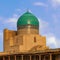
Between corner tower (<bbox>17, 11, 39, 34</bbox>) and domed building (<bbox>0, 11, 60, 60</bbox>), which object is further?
corner tower (<bbox>17, 11, 39, 34</bbox>)

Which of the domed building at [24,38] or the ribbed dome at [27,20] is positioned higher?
the ribbed dome at [27,20]

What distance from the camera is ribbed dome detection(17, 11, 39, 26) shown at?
6169cm

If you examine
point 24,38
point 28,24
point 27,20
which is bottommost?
point 24,38

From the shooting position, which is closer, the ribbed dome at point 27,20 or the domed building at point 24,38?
the domed building at point 24,38

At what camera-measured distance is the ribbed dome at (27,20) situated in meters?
61.7

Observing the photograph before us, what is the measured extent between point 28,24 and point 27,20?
3.10ft

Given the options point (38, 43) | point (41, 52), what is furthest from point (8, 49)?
point (41, 52)

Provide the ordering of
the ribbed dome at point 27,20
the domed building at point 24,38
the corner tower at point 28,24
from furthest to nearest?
the ribbed dome at point 27,20 < the corner tower at point 28,24 < the domed building at point 24,38

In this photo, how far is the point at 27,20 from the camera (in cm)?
6178

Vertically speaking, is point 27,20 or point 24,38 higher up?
point 27,20

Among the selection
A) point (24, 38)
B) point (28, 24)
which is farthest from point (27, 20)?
point (24, 38)

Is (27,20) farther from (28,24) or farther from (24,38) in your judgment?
(24,38)

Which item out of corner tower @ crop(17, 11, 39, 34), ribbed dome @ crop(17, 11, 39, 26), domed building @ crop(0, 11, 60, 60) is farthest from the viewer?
ribbed dome @ crop(17, 11, 39, 26)

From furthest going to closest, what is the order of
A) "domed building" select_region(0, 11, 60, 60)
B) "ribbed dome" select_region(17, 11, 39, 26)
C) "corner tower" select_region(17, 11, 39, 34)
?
"ribbed dome" select_region(17, 11, 39, 26) < "corner tower" select_region(17, 11, 39, 34) < "domed building" select_region(0, 11, 60, 60)
